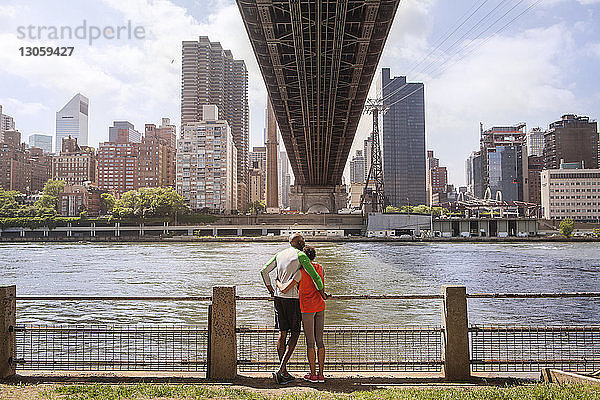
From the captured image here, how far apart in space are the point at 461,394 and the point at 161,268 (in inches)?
1578

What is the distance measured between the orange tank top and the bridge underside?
2025cm

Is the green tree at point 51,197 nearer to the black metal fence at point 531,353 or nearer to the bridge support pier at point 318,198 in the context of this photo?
the bridge support pier at point 318,198

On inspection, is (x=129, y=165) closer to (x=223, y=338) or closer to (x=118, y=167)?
(x=118, y=167)

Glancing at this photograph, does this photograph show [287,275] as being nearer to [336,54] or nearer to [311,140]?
[336,54]

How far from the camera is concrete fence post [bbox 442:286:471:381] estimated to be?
679 cm

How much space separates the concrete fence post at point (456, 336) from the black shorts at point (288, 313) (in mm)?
1793

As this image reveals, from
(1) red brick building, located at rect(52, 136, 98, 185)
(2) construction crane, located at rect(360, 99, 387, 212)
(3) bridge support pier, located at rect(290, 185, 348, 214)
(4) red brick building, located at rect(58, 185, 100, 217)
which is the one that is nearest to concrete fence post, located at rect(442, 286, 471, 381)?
(3) bridge support pier, located at rect(290, 185, 348, 214)

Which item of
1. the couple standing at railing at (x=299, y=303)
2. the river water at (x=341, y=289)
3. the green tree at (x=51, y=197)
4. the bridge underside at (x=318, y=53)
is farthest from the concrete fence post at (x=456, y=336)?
the green tree at (x=51, y=197)

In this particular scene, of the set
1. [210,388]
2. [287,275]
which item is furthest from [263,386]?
[287,275]

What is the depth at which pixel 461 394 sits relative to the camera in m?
5.93

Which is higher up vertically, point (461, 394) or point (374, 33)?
point (374, 33)

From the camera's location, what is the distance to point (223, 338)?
681cm

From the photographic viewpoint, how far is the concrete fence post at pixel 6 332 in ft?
22.3

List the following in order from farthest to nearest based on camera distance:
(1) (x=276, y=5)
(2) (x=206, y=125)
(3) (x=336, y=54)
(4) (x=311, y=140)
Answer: (2) (x=206, y=125) < (4) (x=311, y=140) < (3) (x=336, y=54) < (1) (x=276, y=5)
